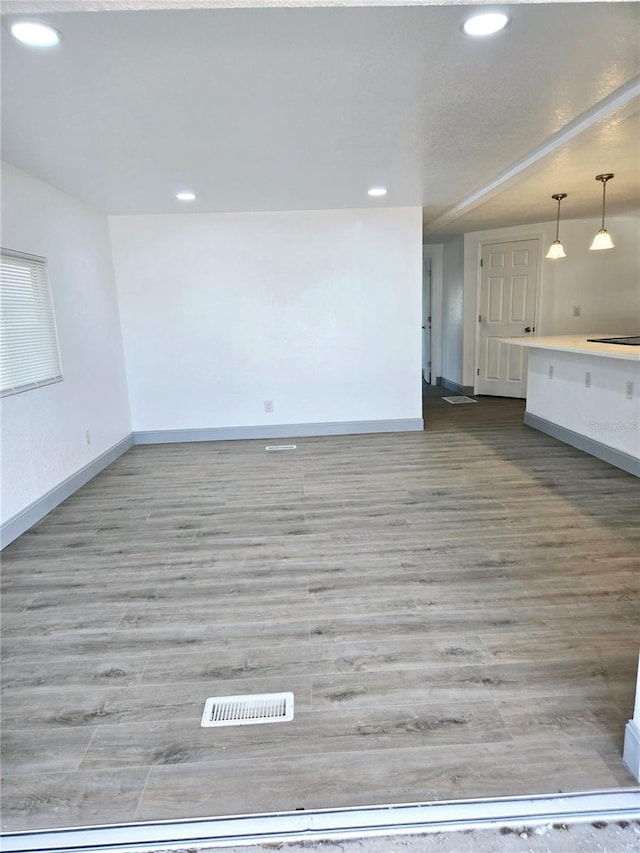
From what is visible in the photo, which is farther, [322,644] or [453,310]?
[453,310]

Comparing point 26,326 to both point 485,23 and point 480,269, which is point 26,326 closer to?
point 485,23

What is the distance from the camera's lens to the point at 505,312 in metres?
7.50

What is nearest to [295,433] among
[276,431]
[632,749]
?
[276,431]

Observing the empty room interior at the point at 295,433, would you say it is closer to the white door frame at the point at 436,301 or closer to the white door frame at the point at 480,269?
the white door frame at the point at 480,269

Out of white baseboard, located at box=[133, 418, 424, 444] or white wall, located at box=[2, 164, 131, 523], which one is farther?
white baseboard, located at box=[133, 418, 424, 444]

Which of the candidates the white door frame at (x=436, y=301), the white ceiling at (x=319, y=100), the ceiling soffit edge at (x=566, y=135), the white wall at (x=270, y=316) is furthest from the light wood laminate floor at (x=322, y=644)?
the white door frame at (x=436, y=301)

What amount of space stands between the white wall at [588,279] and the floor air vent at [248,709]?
6.74 m

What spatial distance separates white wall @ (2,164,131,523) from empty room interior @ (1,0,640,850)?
3 centimetres

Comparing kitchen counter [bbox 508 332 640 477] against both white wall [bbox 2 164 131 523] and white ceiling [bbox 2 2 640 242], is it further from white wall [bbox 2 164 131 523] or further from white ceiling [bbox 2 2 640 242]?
white wall [bbox 2 164 131 523]

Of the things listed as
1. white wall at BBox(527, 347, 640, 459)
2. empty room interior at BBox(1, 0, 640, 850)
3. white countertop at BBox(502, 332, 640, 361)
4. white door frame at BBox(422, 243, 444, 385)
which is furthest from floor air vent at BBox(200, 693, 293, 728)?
white door frame at BBox(422, 243, 444, 385)

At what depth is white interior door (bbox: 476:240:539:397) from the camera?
7195 millimetres

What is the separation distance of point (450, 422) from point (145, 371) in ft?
12.2

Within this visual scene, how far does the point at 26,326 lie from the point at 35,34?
2194mm

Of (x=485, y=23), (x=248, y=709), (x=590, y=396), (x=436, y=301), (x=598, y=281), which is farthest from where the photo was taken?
(x=436, y=301)
